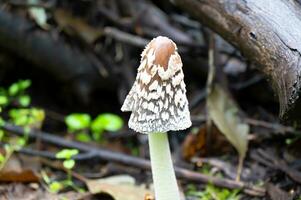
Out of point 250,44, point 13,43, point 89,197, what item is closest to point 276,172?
point 250,44

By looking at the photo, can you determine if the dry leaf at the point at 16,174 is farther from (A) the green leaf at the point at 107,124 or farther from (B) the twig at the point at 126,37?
(B) the twig at the point at 126,37

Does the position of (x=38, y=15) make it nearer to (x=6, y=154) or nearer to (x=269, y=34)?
(x=6, y=154)

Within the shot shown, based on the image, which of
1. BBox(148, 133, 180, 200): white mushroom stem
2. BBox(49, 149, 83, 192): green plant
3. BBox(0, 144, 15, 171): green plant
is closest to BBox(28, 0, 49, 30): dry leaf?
BBox(0, 144, 15, 171): green plant

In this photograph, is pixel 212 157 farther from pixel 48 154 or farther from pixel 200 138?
pixel 48 154

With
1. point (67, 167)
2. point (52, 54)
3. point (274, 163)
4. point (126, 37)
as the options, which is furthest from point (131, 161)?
point (52, 54)

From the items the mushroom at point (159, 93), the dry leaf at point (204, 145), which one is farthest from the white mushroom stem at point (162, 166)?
the dry leaf at point (204, 145)
